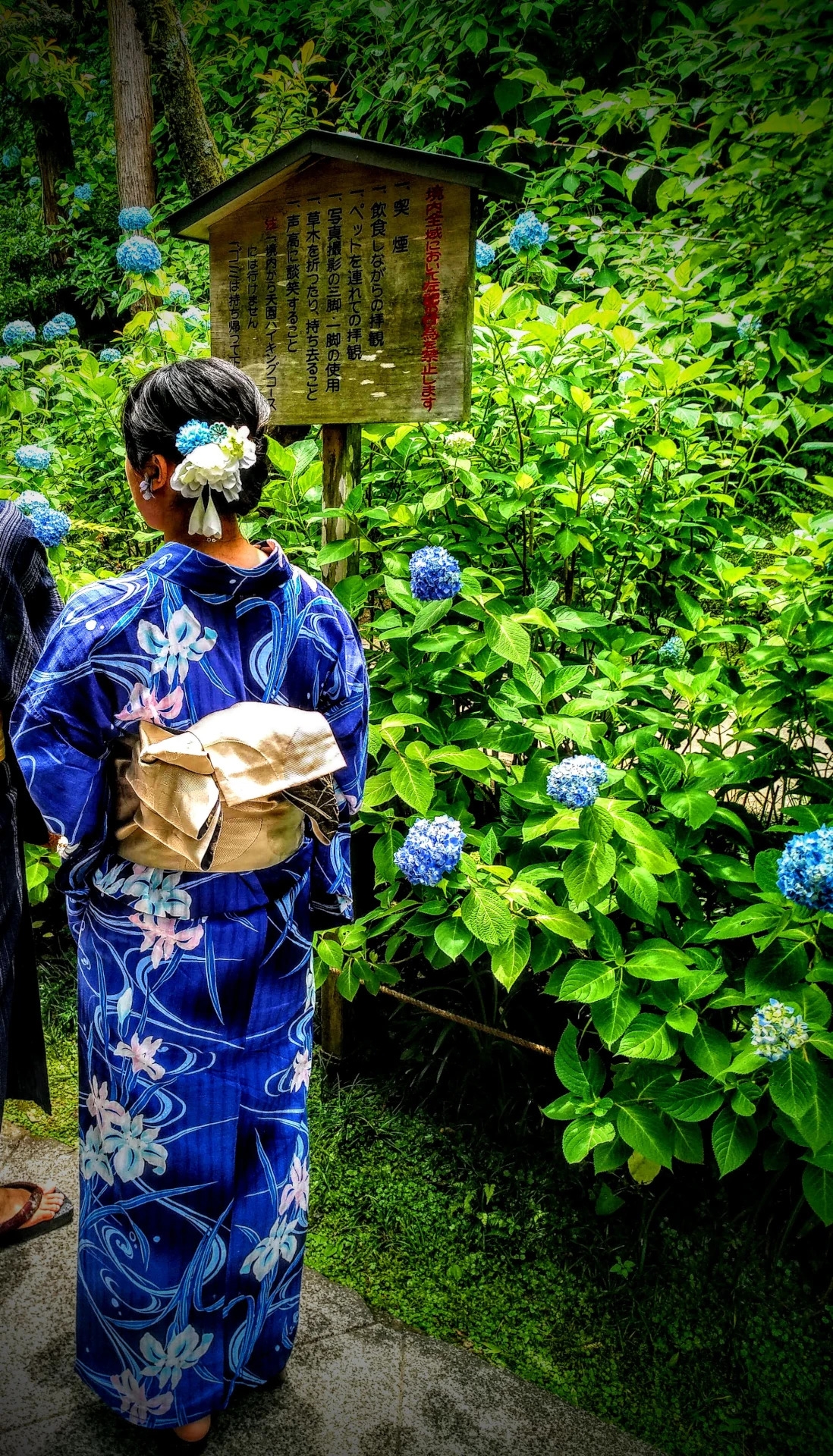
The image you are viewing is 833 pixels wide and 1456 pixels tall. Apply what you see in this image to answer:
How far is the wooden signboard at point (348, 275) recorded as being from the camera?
6.92 feet

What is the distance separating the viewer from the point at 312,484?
2.77 m

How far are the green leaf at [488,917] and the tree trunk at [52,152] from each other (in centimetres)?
942

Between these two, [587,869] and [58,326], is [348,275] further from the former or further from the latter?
[58,326]

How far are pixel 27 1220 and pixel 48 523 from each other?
193cm

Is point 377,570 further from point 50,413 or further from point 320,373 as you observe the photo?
point 50,413

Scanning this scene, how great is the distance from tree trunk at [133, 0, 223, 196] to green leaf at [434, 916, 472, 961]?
4.63m

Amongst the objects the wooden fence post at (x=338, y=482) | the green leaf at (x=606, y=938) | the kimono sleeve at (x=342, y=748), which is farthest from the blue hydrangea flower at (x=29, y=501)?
the green leaf at (x=606, y=938)

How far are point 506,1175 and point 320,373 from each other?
2.28 m

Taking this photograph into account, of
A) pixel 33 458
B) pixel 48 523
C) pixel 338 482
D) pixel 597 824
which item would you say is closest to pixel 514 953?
pixel 597 824

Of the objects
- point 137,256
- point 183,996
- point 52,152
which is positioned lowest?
point 183,996

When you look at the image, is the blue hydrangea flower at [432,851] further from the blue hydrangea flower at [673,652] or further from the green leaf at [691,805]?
the blue hydrangea flower at [673,652]

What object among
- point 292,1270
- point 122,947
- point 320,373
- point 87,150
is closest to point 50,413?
point 320,373

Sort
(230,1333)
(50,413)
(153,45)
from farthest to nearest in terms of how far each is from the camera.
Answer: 1. (153,45)
2. (50,413)
3. (230,1333)

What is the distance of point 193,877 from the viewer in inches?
61.8
